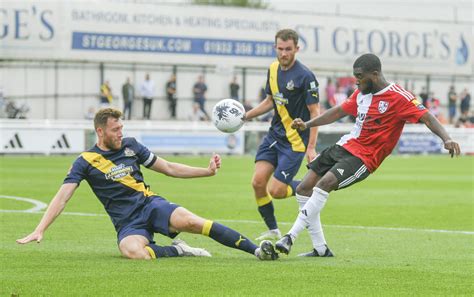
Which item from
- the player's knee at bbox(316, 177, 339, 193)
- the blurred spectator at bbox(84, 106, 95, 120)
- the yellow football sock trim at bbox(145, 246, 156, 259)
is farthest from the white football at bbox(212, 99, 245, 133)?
the blurred spectator at bbox(84, 106, 95, 120)

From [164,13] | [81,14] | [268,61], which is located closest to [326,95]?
[268,61]

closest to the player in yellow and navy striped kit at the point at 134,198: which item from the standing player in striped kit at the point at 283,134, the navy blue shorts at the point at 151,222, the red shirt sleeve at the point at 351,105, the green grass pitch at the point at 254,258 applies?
the navy blue shorts at the point at 151,222

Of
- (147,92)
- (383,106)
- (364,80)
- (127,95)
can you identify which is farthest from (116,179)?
(147,92)

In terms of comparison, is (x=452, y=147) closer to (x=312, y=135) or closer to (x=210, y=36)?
(x=312, y=135)

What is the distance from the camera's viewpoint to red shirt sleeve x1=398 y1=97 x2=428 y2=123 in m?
9.86

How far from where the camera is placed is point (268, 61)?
162 ft

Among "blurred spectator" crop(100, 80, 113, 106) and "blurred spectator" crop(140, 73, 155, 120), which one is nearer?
"blurred spectator" crop(100, 80, 113, 106)

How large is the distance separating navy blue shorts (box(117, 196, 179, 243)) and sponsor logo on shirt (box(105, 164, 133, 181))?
16.2 inches

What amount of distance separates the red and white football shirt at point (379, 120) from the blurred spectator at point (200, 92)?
34220 millimetres

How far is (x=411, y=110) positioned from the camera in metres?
9.88

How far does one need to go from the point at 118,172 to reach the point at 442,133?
330cm

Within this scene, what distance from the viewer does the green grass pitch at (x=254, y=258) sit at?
8047 mm

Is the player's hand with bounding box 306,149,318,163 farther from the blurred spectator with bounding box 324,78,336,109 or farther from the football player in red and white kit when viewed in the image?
the blurred spectator with bounding box 324,78,336,109

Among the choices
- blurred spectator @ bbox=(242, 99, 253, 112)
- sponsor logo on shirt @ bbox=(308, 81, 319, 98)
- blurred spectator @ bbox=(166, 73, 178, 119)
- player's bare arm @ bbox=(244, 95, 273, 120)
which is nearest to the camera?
sponsor logo on shirt @ bbox=(308, 81, 319, 98)
